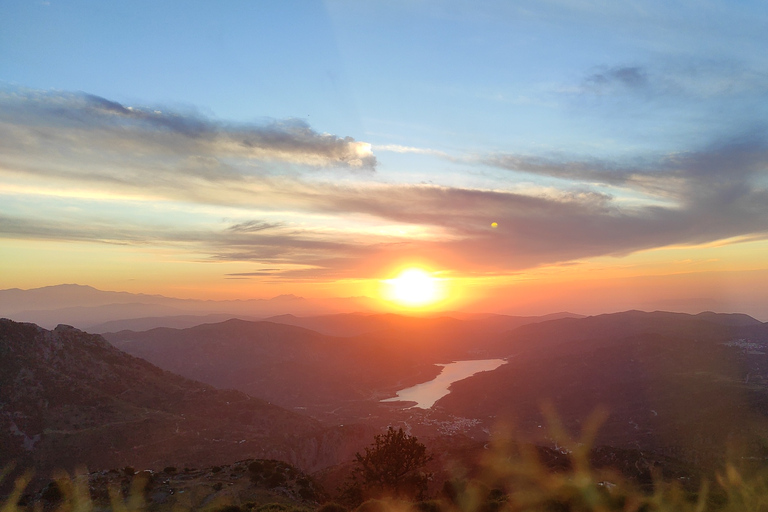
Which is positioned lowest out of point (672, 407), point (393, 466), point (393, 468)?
point (672, 407)

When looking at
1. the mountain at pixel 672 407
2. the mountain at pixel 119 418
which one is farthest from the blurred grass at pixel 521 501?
the mountain at pixel 672 407

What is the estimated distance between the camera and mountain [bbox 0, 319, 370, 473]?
89.6 metres

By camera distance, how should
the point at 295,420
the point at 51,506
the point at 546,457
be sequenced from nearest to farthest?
the point at 51,506 < the point at 546,457 < the point at 295,420

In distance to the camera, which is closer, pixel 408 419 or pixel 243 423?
pixel 243 423

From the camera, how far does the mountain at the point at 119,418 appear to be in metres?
89.6

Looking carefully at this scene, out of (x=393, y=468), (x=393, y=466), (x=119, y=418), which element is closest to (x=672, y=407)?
(x=393, y=468)

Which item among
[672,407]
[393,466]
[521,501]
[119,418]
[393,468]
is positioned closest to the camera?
[521,501]

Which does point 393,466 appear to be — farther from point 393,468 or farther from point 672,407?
point 672,407

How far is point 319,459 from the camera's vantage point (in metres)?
118

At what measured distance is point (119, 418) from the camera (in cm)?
10250

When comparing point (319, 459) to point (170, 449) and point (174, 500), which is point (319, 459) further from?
point (174, 500)

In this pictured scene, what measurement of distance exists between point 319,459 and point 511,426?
88864 millimetres

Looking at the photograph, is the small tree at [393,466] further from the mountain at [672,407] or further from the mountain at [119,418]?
the mountain at [672,407]

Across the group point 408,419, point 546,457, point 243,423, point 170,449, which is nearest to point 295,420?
point 243,423
